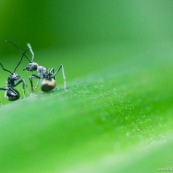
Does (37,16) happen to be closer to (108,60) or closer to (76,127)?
(108,60)

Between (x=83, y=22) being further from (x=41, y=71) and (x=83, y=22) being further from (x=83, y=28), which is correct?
(x=41, y=71)

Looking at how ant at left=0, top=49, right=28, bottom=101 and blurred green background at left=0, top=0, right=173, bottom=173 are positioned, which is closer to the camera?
blurred green background at left=0, top=0, right=173, bottom=173

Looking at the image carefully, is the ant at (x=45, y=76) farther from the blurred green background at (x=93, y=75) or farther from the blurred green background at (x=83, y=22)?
the blurred green background at (x=83, y=22)

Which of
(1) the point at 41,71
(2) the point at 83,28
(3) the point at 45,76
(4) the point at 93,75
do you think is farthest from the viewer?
(2) the point at 83,28

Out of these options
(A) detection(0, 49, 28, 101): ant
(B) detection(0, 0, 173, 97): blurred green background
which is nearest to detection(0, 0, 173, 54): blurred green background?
(B) detection(0, 0, 173, 97): blurred green background

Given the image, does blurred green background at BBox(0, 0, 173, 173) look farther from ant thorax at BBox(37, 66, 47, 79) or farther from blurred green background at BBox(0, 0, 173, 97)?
ant thorax at BBox(37, 66, 47, 79)

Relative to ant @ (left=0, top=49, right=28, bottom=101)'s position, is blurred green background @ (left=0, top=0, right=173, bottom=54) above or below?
above

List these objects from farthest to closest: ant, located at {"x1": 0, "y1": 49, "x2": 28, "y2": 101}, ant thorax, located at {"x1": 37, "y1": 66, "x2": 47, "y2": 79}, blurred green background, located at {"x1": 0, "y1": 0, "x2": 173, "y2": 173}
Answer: ant thorax, located at {"x1": 37, "y1": 66, "x2": 47, "y2": 79} → ant, located at {"x1": 0, "y1": 49, "x2": 28, "y2": 101} → blurred green background, located at {"x1": 0, "y1": 0, "x2": 173, "y2": 173}

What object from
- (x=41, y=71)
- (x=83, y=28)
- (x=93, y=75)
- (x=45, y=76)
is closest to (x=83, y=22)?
(x=83, y=28)

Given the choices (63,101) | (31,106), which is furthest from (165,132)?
(31,106)
